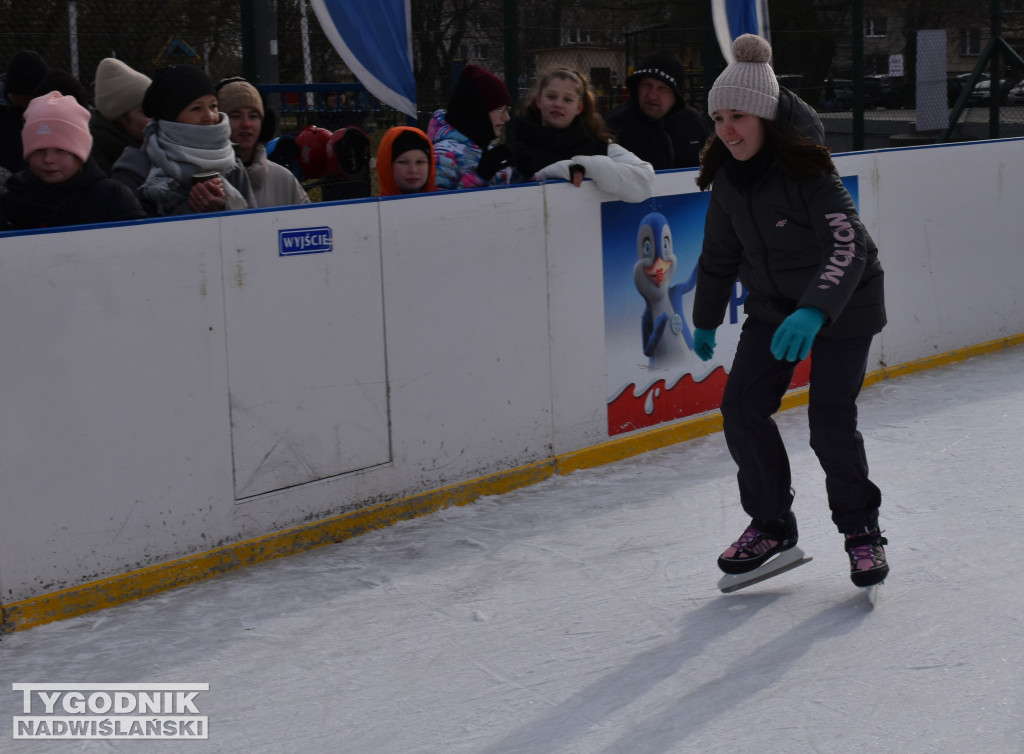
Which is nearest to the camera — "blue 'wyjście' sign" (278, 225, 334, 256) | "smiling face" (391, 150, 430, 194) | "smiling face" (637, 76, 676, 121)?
"blue 'wyjście' sign" (278, 225, 334, 256)

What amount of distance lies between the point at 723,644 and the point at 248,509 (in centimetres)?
156

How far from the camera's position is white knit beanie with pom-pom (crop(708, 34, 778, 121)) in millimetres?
3082

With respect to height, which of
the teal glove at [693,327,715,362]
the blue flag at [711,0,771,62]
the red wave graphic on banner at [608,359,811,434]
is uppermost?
the blue flag at [711,0,771,62]

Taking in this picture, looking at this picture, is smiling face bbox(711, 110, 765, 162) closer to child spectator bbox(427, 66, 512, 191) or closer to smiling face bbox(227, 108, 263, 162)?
child spectator bbox(427, 66, 512, 191)

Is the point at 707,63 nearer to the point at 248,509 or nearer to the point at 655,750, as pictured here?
the point at 248,509

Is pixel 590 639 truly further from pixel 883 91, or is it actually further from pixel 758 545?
pixel 883 91

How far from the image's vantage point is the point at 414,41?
5059mm

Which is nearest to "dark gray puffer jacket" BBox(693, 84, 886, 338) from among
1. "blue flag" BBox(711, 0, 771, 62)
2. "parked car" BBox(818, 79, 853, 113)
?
"blue flag" BBox(711, 0, 771, 62)

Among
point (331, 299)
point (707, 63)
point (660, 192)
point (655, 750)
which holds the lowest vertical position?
point (655, 750)

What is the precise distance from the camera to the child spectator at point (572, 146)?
4715 millimetres

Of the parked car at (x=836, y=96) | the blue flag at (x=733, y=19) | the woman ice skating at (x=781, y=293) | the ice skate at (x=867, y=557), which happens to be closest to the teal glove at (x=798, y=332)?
the woman ice skating at (x=781, y=293)

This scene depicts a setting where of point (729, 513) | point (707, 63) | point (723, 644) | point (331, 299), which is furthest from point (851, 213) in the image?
point (707, 63)

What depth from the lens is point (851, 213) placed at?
307cm

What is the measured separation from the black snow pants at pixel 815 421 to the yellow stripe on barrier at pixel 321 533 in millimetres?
1290
